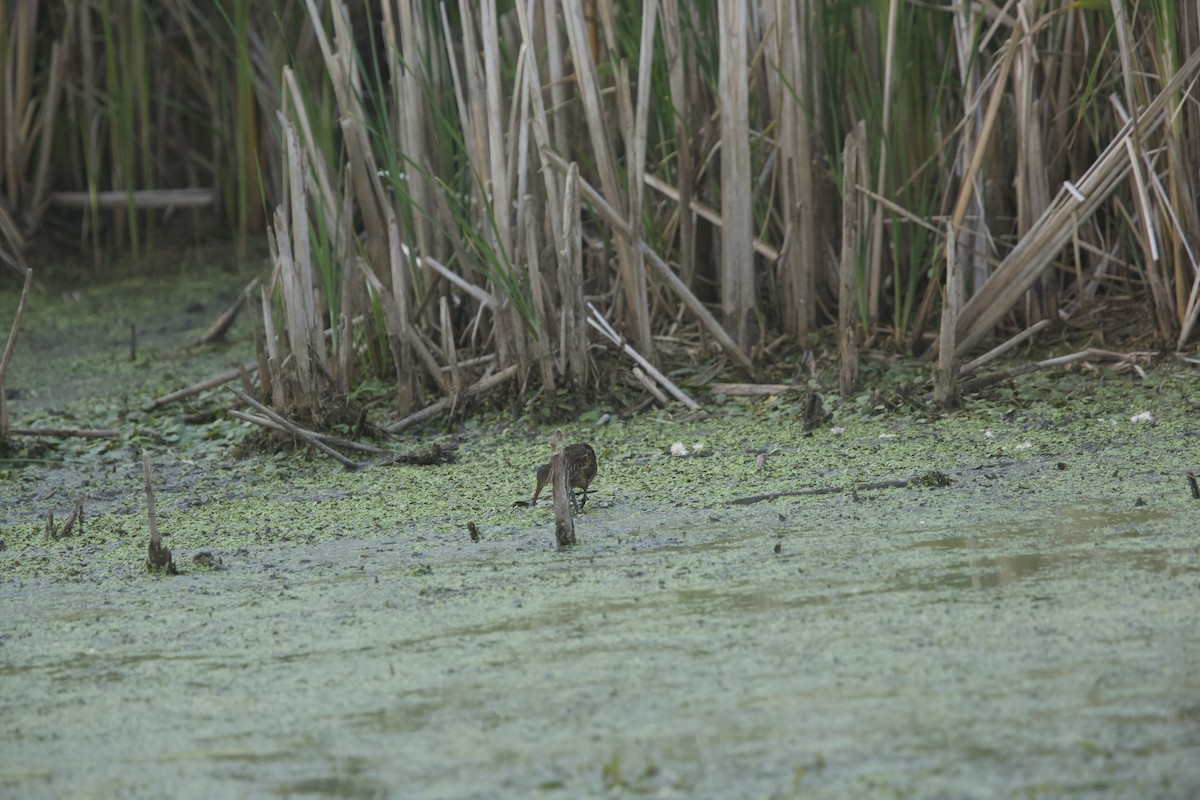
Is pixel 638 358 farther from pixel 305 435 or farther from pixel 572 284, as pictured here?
pixel 305 435

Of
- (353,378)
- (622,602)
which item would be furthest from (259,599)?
(353,378)

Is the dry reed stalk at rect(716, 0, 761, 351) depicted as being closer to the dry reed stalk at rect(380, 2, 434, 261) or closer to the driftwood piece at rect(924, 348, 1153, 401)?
the driftwood piece at rect(924, 348, 1153, 401)

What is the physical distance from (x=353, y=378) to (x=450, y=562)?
1.54 m

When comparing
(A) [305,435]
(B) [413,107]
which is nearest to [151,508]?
(A) [305,435]

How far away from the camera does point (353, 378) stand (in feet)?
13.0

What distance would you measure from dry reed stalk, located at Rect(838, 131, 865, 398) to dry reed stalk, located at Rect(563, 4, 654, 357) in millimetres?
479

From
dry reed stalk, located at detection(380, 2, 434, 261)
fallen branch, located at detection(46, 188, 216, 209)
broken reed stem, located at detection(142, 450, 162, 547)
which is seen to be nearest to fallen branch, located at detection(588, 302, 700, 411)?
dry reed stalk, located at detection(380, 2, 434, 261)

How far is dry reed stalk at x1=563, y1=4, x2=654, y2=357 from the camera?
354 cm

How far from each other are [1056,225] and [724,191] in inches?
30.0

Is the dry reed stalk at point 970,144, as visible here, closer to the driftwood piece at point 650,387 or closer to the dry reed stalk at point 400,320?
the driftwood piece at point 650,387

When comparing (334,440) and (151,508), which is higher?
(151,508)

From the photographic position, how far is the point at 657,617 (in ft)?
6.76

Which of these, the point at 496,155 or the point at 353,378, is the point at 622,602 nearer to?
the point at 496,155

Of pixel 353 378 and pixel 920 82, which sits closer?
pixel 920 82
